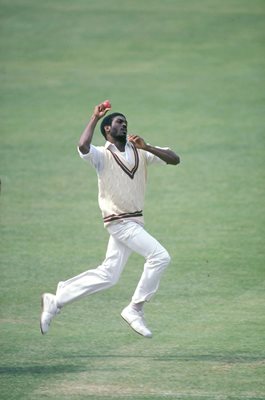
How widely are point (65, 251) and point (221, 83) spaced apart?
10.3 meters

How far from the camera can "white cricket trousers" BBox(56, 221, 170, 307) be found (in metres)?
11.7

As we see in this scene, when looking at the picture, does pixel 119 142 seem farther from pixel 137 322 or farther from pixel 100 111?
pixel 137 322

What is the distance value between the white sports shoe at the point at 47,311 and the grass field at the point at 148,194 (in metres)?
0.27

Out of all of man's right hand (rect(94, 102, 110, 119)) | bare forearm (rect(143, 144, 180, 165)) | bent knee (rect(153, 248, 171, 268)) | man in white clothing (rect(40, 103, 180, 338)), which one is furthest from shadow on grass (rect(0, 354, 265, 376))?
man's right hand (rect(94, 102, 110, 119))

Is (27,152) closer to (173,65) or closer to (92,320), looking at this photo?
(173,65)

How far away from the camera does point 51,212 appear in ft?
62.6

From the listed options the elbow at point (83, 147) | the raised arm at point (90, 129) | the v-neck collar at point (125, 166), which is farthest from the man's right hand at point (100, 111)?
the v-neck collar at point (125, 166)

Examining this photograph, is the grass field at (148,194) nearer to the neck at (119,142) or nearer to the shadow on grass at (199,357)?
the shadow on grass at (199,357)

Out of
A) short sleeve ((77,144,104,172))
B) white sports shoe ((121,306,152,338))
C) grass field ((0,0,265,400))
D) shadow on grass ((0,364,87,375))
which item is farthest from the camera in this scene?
white sports shoe ((121,306,152,338))

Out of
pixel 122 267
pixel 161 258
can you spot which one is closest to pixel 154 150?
pixel 161 258

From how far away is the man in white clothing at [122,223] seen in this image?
11773 mm

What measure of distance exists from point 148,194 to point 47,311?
8.33 metres

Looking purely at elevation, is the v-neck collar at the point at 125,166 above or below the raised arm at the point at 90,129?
below

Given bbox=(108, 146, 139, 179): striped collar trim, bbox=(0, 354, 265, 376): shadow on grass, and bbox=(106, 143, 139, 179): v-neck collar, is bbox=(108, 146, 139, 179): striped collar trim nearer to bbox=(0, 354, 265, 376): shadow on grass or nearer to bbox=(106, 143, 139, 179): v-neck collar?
bbox=(106, 143, 139, 179): v-neck collar
